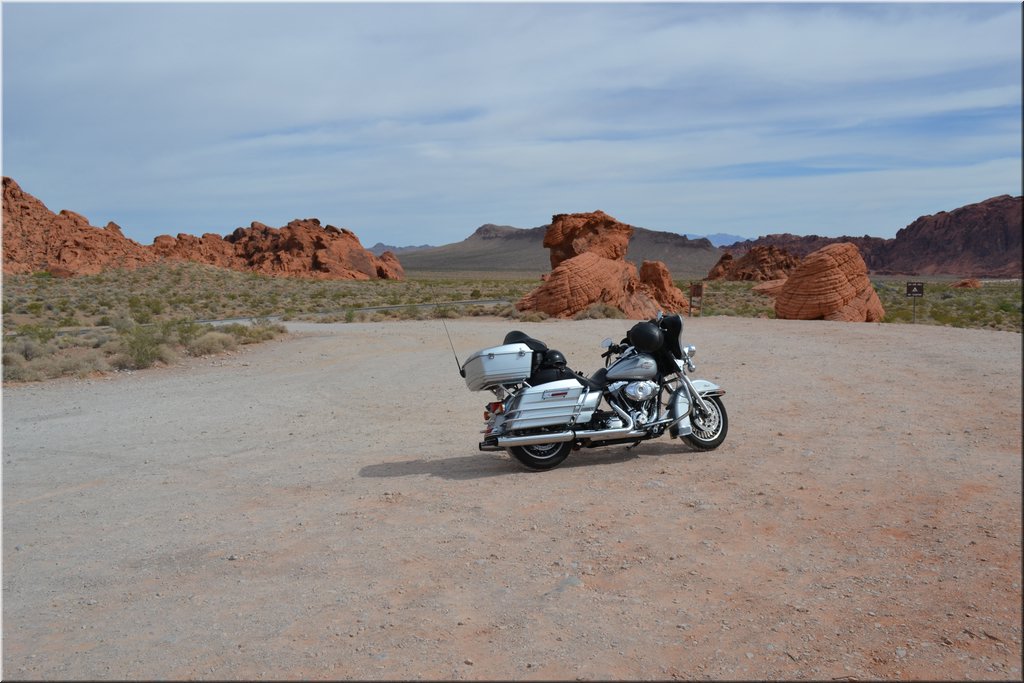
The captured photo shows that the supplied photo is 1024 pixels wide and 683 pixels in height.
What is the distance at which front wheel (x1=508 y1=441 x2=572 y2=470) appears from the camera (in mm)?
7605

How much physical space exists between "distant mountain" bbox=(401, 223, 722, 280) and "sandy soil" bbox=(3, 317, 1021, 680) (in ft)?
266

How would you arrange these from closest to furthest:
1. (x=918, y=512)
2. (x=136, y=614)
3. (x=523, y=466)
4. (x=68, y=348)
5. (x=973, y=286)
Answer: (x=136, y=614), (x=918, y=512), (x=523, y=466), (x=68, y=348), (x=973, y=286)

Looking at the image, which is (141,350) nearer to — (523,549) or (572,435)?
(572,435)

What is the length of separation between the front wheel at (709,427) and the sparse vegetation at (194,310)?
9.02 ft

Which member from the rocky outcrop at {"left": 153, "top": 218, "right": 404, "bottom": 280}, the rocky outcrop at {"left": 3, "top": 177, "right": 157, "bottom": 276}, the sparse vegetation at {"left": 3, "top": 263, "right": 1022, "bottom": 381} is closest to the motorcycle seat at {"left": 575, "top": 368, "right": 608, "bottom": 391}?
the sparse vegetation at {"left": 3, "top": 263, "right": 1022, "bottom": 381}

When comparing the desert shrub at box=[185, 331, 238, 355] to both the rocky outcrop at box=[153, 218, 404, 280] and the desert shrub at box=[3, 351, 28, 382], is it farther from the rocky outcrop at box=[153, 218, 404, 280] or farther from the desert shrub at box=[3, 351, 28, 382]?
the rocky outcrop at box=[153, 218, 404, 280]

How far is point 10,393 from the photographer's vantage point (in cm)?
1453

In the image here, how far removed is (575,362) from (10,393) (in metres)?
10.3

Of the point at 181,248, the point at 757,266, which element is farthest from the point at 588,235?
the point at 181,248

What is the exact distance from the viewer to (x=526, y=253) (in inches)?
5551

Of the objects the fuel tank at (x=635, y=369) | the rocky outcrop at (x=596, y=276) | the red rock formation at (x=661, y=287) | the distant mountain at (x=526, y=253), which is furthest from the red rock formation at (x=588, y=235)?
the distant mountain at (x=526, y=253)

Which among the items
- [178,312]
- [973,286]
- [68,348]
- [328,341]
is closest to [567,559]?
[328,341]

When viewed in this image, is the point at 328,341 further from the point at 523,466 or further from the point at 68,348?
the point at 523,466

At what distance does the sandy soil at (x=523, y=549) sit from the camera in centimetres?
396
